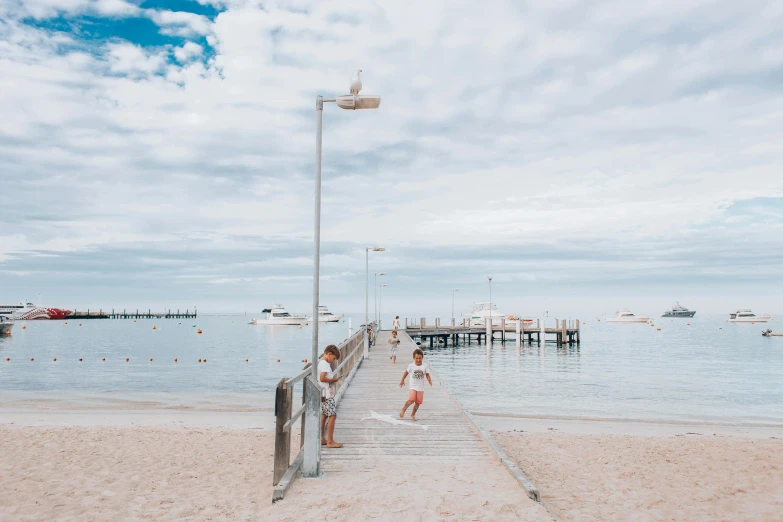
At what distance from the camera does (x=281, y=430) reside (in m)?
6.80

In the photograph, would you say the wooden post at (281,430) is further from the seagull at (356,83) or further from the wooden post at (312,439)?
the seagull at (356,83)

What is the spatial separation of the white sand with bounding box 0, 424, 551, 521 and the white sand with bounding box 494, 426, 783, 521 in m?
1.71

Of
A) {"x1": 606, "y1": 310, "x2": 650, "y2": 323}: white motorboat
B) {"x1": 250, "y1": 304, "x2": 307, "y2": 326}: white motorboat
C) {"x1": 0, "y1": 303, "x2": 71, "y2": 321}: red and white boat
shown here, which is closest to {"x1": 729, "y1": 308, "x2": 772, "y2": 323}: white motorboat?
{"x1": 606, "y1": 310, "x2": 650, "y2": 323}: white motorboat

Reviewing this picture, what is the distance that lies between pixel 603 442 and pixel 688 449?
1.91 meters

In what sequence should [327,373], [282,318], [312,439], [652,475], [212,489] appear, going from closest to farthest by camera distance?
[312,439] → [327,373] → [212,489] → [652,475] → [282,318]

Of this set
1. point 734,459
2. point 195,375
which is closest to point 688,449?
point 734,459

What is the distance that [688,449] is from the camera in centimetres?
1300

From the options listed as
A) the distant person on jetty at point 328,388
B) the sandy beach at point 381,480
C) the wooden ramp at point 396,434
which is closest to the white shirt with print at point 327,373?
the distant person on jetty at point 328,388

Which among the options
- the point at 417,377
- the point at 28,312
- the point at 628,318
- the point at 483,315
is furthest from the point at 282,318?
the point at 417,377

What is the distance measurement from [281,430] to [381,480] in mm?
1566

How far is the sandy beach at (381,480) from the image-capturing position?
21.6 ft

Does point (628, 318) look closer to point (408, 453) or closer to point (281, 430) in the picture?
point (408, 453)

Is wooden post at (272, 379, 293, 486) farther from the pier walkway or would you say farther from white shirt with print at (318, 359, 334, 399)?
white shirt with print at (318, 359, 334, 399)

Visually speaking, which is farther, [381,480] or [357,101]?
[357,101]
